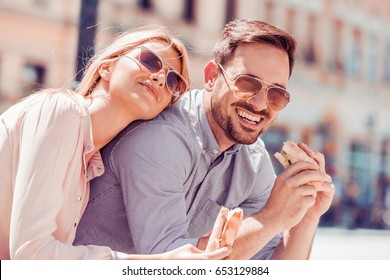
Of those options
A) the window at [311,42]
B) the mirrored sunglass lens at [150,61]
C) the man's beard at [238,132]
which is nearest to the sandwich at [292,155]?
the man's beard at [238,132]

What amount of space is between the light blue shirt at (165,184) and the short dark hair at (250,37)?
0.70 feet

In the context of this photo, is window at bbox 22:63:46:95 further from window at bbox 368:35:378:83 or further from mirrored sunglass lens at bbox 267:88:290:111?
window at bbox 368:35:378:83

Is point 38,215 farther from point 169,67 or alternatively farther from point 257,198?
point 257,198

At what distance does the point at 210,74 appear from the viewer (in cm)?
279

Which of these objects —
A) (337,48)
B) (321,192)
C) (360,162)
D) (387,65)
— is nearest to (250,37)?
(321,192)

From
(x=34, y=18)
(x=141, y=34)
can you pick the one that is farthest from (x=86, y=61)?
(x=34, y=18)

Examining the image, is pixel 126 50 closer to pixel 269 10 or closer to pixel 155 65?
pixel 155 65

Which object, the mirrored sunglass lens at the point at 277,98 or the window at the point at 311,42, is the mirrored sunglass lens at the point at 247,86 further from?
the window at the point at 311,42

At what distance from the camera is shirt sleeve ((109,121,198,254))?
2.32 m

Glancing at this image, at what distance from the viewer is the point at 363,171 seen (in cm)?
2216

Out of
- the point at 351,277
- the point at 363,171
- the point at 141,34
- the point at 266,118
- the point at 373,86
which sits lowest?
the point at 363,171

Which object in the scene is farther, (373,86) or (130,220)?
(373,86)

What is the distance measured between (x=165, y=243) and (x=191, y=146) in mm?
376

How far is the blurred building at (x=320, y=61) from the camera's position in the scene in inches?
561
